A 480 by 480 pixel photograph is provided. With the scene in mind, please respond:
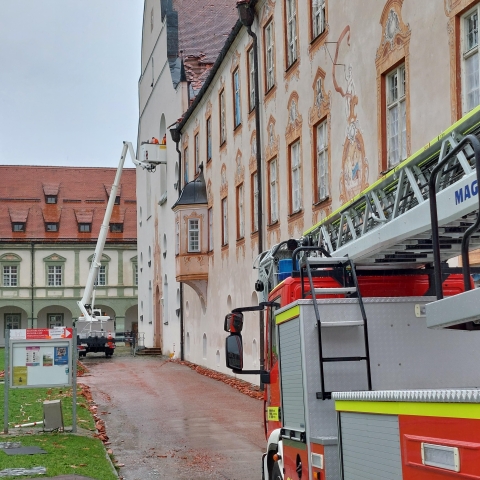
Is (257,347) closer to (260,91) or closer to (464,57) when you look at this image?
(260,91)

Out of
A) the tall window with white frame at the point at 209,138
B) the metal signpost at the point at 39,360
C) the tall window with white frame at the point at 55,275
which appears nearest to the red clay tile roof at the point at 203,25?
the tall window with white frame at the point at 209,138

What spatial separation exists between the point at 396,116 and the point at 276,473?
346 inches

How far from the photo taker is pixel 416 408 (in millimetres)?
5023

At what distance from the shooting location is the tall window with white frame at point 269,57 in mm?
24953

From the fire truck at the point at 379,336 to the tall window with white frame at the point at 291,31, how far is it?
13885 mm

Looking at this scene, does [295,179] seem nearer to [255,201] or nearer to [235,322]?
[255,201]

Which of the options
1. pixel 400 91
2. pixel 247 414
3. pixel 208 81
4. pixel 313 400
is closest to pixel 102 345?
pixel 208 81

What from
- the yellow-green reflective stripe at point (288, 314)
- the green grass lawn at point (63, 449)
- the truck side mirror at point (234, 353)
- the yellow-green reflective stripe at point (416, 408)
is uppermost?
the yellow-green reflective stripe at point (288, 314)

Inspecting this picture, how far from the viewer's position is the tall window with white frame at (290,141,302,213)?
22.5 meters

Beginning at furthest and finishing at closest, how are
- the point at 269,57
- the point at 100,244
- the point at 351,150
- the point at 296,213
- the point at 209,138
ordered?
the point at 100,244, the point at 209,138, the point at 269,57, the point at 296,213, the point at 351,150

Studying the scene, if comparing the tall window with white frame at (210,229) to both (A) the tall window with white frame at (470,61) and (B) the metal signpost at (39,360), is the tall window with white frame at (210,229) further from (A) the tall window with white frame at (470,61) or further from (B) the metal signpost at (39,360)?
Result: (A) the tall window with white frame at (470,61)

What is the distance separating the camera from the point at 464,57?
13.1 m

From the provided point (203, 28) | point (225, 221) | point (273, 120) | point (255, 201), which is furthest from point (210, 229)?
point (203, 28)

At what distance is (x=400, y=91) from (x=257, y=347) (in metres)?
11.9
